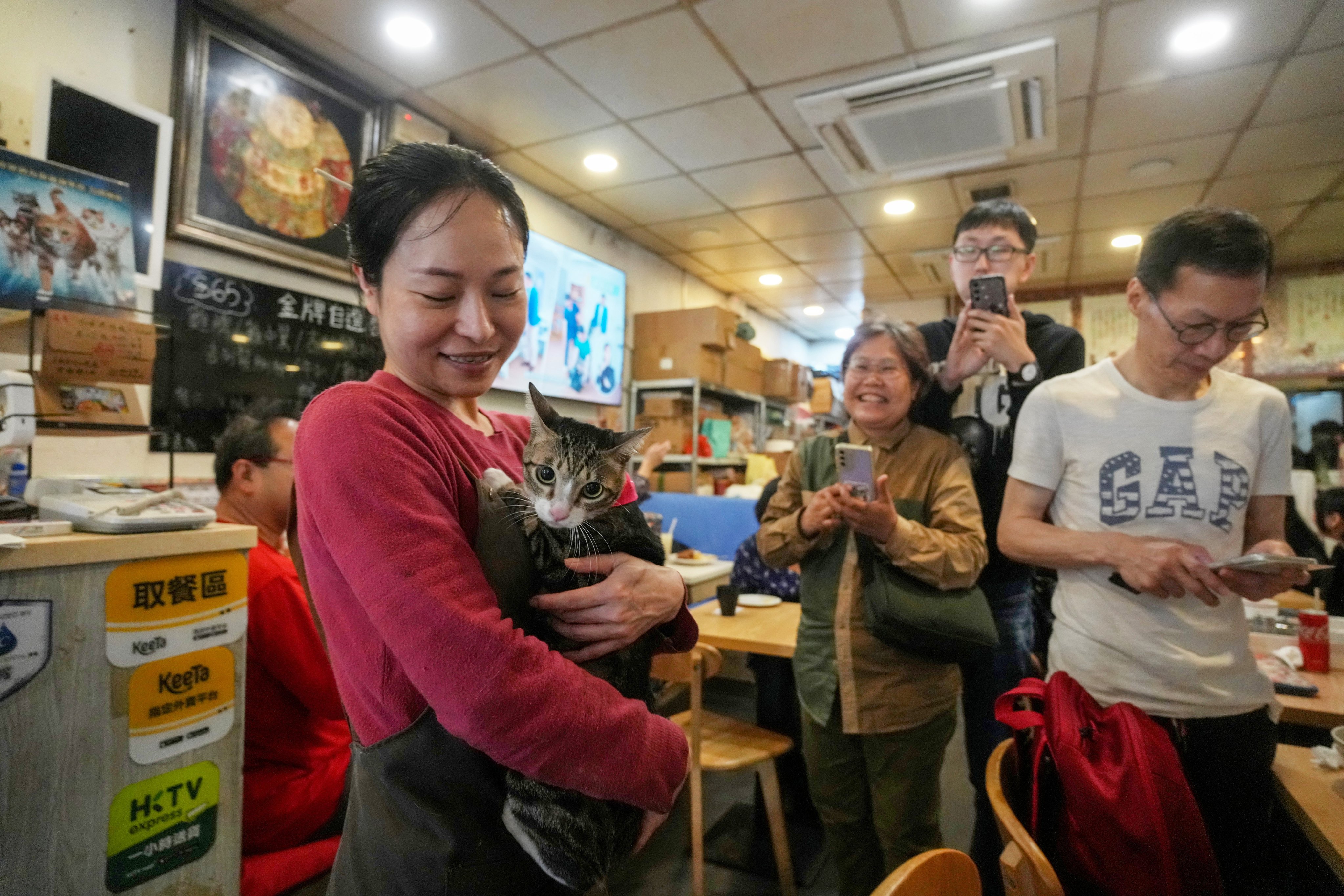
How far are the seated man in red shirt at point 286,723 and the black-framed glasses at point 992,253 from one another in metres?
1.90

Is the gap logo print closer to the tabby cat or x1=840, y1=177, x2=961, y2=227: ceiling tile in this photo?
the tabby cat

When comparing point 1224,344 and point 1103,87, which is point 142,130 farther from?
point 1103,87

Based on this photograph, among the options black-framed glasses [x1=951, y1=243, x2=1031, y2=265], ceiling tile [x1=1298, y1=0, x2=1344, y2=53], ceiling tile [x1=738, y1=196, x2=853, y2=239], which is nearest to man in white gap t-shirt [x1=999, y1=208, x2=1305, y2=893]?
black-framed glasses [x1=951, y1=243, x2=1031, y2=265]

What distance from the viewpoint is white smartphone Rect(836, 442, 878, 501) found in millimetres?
1455

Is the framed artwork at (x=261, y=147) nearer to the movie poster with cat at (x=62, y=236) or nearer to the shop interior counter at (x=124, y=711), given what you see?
the movie poster with cat at (x=62, y=236)

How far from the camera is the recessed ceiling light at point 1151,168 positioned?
343 centimetres

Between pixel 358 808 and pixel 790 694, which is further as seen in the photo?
pixel 790 694

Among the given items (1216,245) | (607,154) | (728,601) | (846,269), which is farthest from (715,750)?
(846,269)

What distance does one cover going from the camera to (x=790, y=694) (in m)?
2.61

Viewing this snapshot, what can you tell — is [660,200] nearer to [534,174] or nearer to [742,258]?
[534,174]

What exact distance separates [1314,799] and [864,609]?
80 centimetres

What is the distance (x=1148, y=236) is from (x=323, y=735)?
2.16m

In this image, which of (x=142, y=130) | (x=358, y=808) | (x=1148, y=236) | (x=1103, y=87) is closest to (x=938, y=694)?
(x=1148, y=236)

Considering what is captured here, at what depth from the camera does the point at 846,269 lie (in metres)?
5.45
